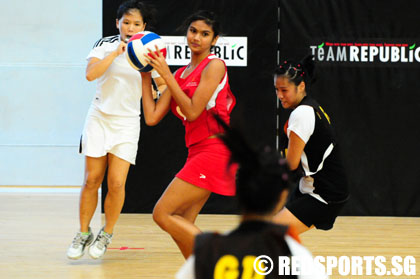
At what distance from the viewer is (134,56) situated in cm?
338

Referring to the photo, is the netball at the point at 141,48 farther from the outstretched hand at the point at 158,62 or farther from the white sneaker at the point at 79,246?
the white sneaker at the point at 79,246

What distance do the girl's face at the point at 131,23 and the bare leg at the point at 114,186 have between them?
765mm

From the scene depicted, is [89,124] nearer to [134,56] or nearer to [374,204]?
[134,56]

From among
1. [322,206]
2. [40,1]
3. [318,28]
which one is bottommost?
[322,206]

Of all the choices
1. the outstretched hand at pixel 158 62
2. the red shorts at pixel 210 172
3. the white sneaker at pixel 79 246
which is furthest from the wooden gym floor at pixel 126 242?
the outstretched hand at pixel 158 62

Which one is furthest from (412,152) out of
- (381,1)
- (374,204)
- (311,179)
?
(311,179)

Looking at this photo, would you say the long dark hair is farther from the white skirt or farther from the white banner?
the white banner

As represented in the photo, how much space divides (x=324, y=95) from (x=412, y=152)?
1.01 m

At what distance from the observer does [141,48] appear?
3.38 metres

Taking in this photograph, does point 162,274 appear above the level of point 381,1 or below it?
below

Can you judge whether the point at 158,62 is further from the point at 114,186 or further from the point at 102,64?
the point at 114,186

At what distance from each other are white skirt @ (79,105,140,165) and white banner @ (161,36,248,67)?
2157 mm

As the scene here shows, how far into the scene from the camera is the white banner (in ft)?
20.3

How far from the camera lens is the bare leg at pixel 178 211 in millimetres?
3145
